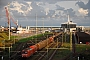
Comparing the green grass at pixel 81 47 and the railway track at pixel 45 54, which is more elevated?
the green grass at pixel 81 47

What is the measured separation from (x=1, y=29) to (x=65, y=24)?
128 inches

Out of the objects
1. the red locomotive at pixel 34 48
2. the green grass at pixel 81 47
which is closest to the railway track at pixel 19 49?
the red locomotive at pixel 34 48

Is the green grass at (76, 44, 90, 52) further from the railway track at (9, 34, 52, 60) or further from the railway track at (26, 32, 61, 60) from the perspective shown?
the railway track at (9, 34, 52, 60)

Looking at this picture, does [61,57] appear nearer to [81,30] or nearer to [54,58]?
[54,58]

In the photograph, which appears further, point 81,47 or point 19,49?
point 19,49

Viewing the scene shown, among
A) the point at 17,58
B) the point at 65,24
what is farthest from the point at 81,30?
the point at 17,58

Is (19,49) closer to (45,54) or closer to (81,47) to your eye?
(45,54)

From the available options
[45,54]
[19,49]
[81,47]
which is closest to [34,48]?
[45,54]

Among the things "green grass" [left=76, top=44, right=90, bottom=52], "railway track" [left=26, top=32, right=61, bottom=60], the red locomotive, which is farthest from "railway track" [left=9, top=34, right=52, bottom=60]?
"green grass" [left=76, top=44, right=90, bottom=52]

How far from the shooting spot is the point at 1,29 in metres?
10.5

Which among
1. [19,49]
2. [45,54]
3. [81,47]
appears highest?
[81,47]

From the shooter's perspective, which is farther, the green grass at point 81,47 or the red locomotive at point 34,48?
the green grass at point 81,47

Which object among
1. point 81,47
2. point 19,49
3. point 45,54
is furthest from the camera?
point 19,49

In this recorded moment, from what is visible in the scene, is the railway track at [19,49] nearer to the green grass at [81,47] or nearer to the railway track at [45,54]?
the railway track at [45,54]
